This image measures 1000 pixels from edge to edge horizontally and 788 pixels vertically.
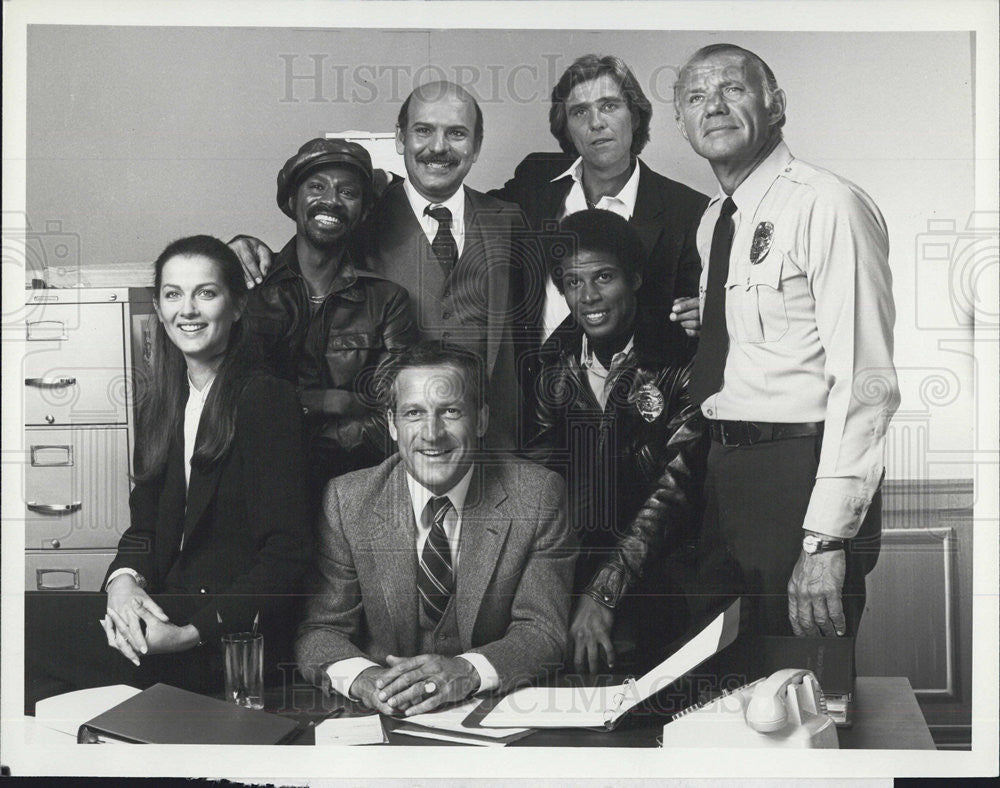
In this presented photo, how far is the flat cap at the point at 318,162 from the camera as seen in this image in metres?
2.96

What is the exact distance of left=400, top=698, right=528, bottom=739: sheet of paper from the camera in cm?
292

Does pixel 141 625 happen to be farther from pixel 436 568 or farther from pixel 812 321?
pixel 812 321

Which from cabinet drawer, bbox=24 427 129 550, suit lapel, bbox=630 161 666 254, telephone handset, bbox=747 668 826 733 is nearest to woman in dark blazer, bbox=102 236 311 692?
cabinet drawer, bbox=24 427 129 550

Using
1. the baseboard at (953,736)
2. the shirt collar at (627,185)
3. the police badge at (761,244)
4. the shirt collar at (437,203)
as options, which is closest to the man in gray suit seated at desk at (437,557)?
the shirt collar at (437,203)

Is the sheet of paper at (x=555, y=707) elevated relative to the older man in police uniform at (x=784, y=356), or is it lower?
lower

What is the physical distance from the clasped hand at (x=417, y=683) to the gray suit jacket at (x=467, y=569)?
0.18 ft

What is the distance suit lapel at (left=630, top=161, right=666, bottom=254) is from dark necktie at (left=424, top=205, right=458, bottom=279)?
503mm

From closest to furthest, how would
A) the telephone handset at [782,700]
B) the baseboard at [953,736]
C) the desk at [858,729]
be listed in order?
1. the telephone handset at [782,700]
2. the desk at [858,729]
3. the baseboard at [953,736]

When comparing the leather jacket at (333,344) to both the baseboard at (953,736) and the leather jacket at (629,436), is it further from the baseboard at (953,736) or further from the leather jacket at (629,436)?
the baseboard at (953,736)

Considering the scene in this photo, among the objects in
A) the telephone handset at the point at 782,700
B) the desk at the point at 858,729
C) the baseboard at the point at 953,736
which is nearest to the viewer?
the telephone handset at the point at 782,700

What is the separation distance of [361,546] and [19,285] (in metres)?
1.23

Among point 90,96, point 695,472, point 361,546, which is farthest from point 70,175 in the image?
point 695,472

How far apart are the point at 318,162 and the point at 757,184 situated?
1.22m

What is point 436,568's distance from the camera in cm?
296
